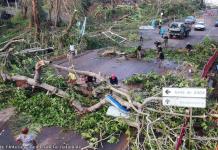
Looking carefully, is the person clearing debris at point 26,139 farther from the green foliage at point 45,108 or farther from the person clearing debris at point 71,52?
the person clearing debris at point 71,52

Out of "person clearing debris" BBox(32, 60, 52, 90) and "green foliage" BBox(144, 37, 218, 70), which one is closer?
"person clearing debris" BBox(32, 60, 52, 90)

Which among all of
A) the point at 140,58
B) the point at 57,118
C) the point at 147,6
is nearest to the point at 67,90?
the point at 57,118

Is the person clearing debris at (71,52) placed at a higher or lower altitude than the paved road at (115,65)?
higher

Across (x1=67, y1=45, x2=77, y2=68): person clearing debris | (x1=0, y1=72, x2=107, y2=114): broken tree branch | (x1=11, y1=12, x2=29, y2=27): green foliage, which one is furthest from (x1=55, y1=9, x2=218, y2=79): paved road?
(x1=11, y1=12, x2=29, y2=27): green foliage

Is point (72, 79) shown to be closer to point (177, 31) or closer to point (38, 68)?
point (38, 68)

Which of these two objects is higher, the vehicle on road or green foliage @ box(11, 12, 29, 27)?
the vehicle on road

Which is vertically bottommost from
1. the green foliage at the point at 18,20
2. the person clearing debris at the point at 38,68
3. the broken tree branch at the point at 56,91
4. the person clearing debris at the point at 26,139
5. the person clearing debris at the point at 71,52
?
the green foliage at the point at 18,20

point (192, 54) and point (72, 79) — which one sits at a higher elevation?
point (72, 79)

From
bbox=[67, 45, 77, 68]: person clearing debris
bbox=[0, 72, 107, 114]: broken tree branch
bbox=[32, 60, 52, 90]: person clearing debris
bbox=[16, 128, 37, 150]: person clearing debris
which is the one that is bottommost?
bbox=[67, 45, 77, 68]: person clearing debris

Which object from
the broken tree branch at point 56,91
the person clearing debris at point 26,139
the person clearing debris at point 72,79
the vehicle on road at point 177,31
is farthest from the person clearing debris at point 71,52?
the person clearing debris at point 26,139

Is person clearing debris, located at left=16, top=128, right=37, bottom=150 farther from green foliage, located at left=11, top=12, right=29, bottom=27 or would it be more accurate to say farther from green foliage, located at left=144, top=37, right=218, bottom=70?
green foliage, located at left=11, top=12, right=29, bottom=27

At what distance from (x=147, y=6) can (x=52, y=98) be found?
37.7m

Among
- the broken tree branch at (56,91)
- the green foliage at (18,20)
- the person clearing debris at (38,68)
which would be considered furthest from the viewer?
the green foliage at (18,20)

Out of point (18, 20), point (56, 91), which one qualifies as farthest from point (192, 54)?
point (18, 20)
